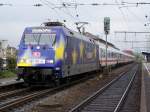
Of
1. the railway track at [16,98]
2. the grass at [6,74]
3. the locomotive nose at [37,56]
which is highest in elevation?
the locomotive nose at [37,56]

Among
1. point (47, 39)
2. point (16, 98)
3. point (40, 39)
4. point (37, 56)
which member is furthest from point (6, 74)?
point (16, 98)

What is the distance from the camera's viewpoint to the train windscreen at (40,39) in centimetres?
2283

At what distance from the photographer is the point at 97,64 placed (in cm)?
3953

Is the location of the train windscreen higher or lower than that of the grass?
higher

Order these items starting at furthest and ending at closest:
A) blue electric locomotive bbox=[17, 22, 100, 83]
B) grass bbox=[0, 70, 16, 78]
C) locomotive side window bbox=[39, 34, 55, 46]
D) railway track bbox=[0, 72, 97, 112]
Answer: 1. grass bbox=[0, 70, 16, 78]
2. locomotive side window bbox=[39, 34, 55, 46]
3. blue electric locomotive bbox=[17, 22, 100, 83]
4. railway track bbox=[0, 72, 97, 112]

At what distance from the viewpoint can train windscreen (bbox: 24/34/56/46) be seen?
2283 cm

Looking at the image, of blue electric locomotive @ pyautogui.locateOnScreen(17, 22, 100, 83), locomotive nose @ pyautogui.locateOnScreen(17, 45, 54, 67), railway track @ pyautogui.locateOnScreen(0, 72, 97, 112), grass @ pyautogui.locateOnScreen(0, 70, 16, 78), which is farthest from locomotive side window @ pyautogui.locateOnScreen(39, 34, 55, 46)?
grass @ pyautogui.locateOnScreen(0, 70, 16, 78)

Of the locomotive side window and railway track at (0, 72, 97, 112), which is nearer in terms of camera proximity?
railway track at (0, 72, 97, 112)

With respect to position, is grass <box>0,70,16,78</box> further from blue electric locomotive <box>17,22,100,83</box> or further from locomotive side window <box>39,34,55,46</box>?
locomotive side window <box>39,34,55,46</box>

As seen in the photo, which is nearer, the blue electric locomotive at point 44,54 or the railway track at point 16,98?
the railway track at point 16,98

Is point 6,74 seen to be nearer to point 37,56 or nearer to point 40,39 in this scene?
point 40,39

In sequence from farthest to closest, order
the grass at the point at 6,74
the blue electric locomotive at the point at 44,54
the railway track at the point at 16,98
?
1. the grass at the point at 6,74
2. the blue electric locomotive at the point at 44,54
3. the railway track at the point at 16,98

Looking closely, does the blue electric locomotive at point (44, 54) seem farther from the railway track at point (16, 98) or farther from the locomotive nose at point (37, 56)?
the railway track at point (16, 98)

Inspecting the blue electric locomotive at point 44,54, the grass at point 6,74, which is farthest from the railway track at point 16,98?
the grass at point 6,74
